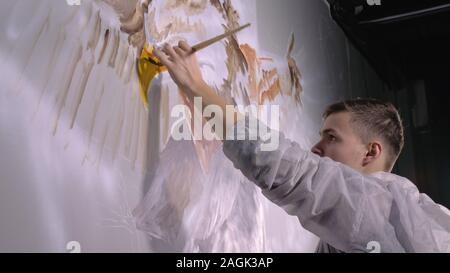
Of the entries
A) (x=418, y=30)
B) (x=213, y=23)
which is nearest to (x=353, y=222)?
(x=213, y=23)

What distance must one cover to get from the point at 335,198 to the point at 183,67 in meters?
0.39

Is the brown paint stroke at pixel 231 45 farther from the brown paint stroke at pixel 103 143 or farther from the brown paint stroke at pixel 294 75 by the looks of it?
the brown paint stroke at pixel 103 143

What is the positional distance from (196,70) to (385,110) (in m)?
0.59

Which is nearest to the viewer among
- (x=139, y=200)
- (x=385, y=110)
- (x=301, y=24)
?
(x=139, y=200)

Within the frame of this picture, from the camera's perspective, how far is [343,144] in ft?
4.07

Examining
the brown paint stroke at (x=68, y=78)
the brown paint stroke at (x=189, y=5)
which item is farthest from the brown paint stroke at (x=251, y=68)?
the brown paint stroke at (x=68, y=78)

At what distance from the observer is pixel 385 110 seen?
1351mm

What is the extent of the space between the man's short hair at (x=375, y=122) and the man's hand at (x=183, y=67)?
1.51 ft

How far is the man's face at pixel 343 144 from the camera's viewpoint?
1.23 metres

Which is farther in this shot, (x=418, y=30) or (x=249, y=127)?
(x=418, y=30)
